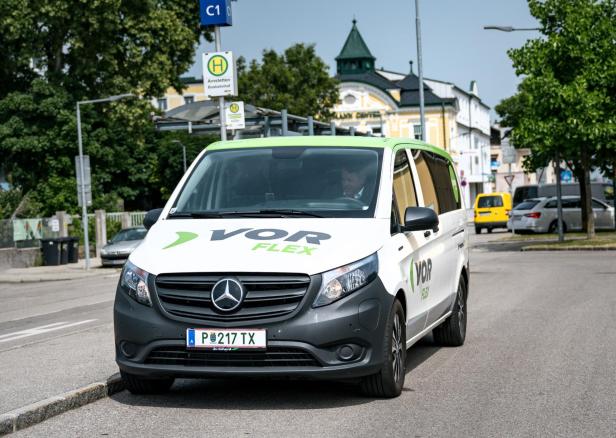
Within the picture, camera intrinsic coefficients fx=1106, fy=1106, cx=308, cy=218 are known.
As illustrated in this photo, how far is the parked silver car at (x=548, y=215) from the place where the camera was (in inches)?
1727

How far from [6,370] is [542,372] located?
443 centimetres

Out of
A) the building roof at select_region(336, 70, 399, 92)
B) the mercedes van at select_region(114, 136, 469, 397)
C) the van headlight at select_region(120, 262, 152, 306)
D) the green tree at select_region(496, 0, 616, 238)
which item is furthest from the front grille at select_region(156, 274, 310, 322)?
the building roof at select_region(336, 70, 399, 92)

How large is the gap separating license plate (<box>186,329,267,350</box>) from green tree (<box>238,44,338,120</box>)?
63.7 m

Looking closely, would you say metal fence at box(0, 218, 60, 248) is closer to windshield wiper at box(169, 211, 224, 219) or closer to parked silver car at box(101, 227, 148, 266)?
parked silver car at box(101, 227, 148, 266)

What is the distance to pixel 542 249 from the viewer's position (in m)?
33.0

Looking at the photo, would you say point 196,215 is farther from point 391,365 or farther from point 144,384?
point 391,365

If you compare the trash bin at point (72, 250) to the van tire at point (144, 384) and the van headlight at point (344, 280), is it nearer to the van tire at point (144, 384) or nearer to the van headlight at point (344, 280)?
the van tire at point (144, 384)

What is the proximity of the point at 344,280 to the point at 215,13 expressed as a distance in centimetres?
1552

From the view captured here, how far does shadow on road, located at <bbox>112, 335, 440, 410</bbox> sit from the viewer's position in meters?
7.62

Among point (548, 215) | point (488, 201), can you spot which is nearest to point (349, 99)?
point (488, 201)

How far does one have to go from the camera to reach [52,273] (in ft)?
116

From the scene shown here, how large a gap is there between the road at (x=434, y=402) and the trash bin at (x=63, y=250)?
31.2m

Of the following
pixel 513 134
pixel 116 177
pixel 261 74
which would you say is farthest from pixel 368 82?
pixel 513 134

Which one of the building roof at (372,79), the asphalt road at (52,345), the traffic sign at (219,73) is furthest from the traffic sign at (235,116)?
the building roof at (372,79)
